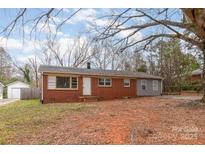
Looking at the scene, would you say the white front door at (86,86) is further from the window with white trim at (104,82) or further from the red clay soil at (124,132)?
the red clay soil at (124,132)

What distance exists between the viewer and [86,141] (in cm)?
519

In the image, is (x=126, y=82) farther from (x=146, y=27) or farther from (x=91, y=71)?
(x=146, y=27)

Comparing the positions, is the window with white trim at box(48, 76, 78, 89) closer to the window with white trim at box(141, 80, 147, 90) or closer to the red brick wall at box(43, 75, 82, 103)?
the red brick wall at box(43, 75, 82, 103)

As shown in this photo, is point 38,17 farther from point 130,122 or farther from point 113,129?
point 130,122

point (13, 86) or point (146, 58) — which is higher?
point (146, 58)

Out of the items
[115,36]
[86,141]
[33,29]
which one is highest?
[115,36]

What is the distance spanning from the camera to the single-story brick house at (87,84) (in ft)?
51.5

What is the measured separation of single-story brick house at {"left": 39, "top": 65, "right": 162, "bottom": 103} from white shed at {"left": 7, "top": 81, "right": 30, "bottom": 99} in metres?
10.1

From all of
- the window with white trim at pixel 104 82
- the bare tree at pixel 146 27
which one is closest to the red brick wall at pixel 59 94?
the window with white trim at pixel 104 82

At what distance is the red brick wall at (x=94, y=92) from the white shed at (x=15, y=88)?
1131 cm

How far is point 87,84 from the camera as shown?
1709 centimetres

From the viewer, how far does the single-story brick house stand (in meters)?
15.7
